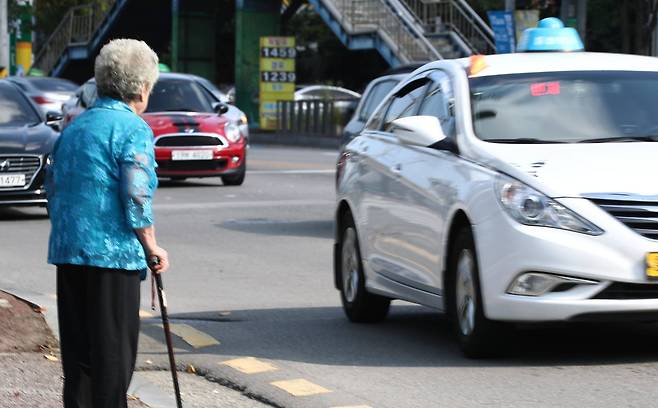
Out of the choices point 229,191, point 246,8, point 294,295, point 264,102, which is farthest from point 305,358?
point 246,8

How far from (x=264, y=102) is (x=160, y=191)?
26.9m

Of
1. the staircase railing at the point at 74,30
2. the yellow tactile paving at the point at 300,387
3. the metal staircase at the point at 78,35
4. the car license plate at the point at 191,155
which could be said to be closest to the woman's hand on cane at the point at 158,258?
the yellow tactile paving at the point at 300,387

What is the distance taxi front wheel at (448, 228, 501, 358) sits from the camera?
8094mm

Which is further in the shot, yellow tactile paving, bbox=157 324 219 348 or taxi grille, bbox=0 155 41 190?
taxi grille, bbox=0 155 41 190

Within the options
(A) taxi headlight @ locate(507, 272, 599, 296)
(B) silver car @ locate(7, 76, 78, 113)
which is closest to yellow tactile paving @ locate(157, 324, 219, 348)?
(A) taxi headlight @ locate(507, 272, 599, 296)

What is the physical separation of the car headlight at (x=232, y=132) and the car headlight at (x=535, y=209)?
1569 cm

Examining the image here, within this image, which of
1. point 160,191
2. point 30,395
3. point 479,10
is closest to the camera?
point 30,395

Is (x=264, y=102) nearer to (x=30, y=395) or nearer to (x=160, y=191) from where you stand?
(x=160, y=191)

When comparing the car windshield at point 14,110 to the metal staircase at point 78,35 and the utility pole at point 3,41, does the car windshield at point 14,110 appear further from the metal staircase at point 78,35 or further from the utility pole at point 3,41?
the metal staircase at point 78,35

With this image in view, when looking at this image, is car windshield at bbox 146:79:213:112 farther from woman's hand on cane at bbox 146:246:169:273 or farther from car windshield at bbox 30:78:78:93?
car windshield at bbox 30:78:78:93

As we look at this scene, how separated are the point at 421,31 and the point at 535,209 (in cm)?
3447

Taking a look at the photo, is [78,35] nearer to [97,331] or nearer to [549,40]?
[549,40]

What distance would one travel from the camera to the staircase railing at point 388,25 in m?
41.3

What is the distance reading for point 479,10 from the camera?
49281 millimetres
